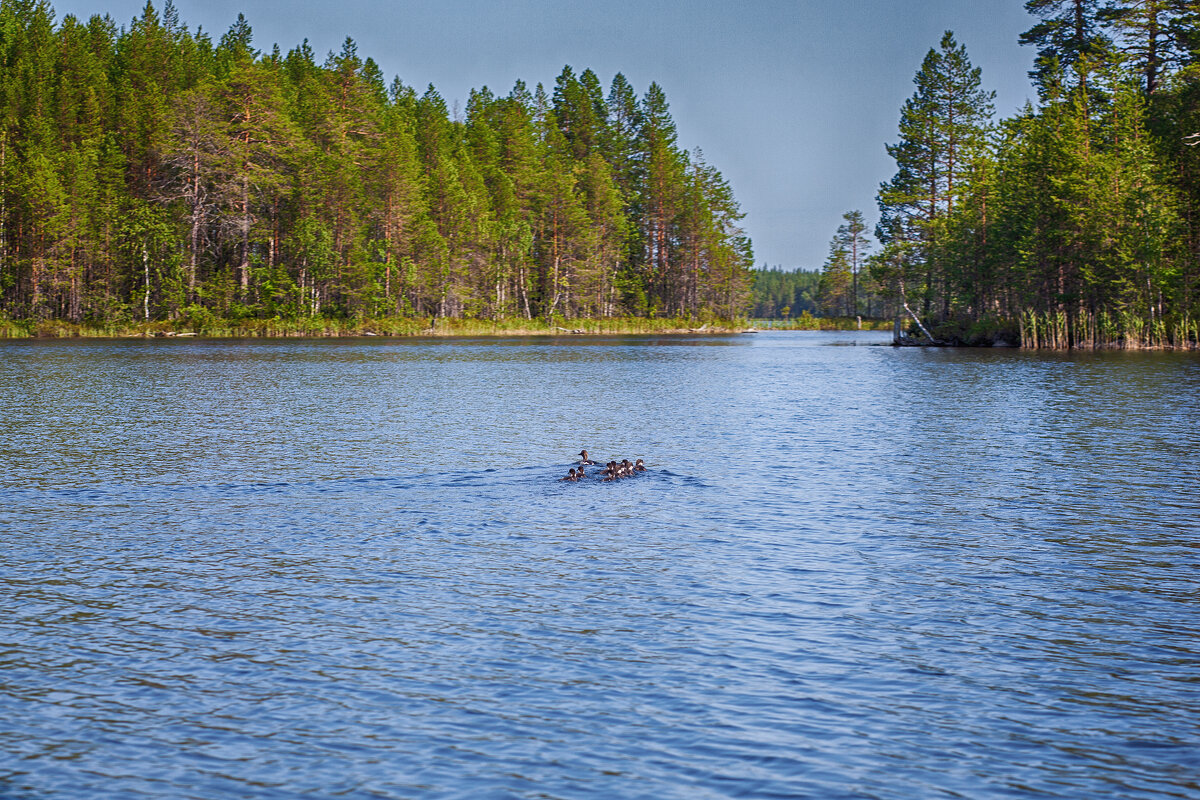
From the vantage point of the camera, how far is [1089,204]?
54875mm

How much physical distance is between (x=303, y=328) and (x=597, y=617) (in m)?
76.7

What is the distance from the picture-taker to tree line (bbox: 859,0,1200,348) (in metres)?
53.0

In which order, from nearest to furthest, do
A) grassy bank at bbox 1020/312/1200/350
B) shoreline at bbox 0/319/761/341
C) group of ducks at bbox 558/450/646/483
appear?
group of ducks at bbox 558/450/646/483 → grassy bank at bbox 1020/312/1200/350 → shoreline at bbox 0/319/761/341

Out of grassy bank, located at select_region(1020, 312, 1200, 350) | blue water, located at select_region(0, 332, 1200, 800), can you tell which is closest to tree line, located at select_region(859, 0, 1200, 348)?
grassy bank, located at select_region(1020, 312, 1200, 350)

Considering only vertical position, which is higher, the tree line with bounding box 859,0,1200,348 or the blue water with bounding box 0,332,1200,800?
the tree line with bounding box 859,0,1200,348

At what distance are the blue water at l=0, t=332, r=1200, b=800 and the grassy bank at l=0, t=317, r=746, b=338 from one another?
58.6 metres

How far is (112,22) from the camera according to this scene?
107 meters

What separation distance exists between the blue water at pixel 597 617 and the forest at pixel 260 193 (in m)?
59.8

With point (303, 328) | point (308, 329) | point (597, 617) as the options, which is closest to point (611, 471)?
point (597, 617)

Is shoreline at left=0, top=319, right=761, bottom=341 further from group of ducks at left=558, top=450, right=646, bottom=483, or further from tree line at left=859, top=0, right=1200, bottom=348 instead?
group of ducks at left=558, top=450, right=646, bottom=483

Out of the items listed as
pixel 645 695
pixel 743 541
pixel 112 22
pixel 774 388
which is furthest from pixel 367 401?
pixel 112 22

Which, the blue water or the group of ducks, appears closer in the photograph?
the blue water

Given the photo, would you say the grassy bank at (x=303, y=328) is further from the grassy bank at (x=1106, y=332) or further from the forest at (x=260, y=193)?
the grassy bank at (x=1106, y=332)

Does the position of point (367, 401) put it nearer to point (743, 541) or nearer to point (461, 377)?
point (461, 377)
